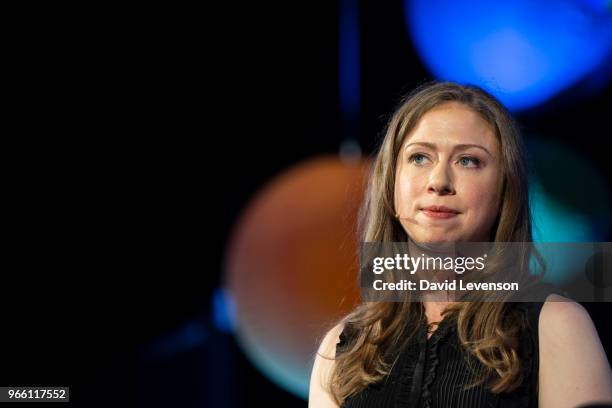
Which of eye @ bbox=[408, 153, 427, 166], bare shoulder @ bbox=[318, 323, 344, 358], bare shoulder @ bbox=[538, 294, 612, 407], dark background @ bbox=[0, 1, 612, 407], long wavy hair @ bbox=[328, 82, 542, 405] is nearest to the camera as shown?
bare shoulder @ bbox=[538, 294, 612, 407]

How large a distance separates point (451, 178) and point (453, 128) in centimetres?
11

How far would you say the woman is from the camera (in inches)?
49.9

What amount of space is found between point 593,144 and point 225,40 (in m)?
1.47

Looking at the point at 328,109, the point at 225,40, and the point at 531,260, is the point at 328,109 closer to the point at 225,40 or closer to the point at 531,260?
the point at 225,40

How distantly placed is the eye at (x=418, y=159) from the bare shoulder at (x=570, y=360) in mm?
339

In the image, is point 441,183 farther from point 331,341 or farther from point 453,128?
point 331,341

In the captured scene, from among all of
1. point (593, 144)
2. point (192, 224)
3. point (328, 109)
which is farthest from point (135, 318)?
point (593, 144)

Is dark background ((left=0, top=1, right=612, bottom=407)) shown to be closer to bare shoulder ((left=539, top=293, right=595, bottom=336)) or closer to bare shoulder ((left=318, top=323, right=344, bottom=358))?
bare shoulder ((left=318, top=323, right=344, bottom=358))

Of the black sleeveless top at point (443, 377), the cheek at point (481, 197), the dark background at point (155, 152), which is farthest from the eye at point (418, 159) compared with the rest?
the dark background at point (155, 152)

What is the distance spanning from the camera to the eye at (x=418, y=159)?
1.43 meters

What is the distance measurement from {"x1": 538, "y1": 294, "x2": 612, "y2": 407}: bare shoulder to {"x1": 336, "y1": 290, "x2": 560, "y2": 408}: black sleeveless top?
19mm

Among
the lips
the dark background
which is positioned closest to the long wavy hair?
the lips

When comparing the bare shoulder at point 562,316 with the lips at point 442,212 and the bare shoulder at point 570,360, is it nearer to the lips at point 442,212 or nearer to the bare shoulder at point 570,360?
the bare shoulder at point 570,360

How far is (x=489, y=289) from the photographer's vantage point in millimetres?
1388
